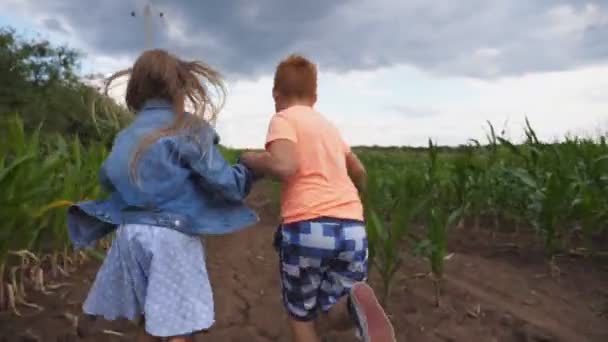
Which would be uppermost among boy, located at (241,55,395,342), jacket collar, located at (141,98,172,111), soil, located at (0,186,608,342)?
jacket collar, located at (141,98,172,111)

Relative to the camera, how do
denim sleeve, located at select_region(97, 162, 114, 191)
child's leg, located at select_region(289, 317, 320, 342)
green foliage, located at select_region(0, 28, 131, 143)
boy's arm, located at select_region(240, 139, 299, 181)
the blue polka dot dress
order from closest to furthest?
the blue polka dot dress, denim sleeve, located at select_region(97, 162, 114, 191), boy's arm, located at select_region(240, 139, 299, 181), child's leg, located at select_region(289, 317, 320, 342), green foliage, located at select_region(0, 28, 131, 143)

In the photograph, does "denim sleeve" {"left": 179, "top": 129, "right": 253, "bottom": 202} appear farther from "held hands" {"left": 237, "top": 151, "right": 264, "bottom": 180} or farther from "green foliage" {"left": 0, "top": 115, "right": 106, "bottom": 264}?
"green foliage" {"left": 0, "top": 115, "right": 106, "bottom": 264}

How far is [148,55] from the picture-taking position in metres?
2.45

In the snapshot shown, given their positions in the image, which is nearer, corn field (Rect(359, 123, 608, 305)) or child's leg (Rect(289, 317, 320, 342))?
child's leg (Rect(289, 317, 320, 342))

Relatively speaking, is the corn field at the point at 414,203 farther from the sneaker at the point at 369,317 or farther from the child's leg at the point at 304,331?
the sneaker at the point at 369,317

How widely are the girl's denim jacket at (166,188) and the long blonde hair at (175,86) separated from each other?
1.1 inches

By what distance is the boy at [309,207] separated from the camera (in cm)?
260

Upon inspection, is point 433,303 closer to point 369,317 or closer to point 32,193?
point 369,317

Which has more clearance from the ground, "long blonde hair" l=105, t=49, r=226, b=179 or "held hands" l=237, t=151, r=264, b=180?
"long blonde hair" l=105, t=49, r=226, b=179

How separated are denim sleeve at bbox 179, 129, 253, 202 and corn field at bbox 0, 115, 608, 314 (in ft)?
2.80

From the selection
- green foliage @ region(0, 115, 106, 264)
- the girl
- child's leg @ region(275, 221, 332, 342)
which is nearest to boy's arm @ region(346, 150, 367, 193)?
child's leg @ region(275, 221, 332, 342)

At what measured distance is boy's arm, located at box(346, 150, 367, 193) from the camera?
9.71 feet

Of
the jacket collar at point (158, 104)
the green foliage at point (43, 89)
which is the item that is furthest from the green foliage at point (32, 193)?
the green foliage at point (43, 89)

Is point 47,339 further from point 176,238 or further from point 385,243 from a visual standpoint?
point 385,243
